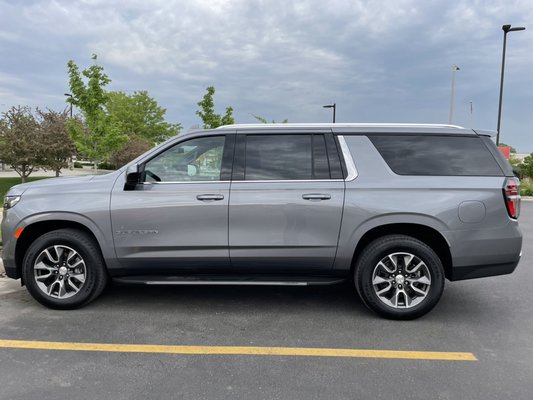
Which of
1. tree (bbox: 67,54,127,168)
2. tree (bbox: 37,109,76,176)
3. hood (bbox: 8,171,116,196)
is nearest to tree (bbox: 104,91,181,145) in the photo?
tree (bbox: 37,109,76,176)

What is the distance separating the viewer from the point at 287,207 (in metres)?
3.90

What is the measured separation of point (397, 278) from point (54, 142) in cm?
1779

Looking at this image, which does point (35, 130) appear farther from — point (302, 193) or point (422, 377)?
point (422, 377)

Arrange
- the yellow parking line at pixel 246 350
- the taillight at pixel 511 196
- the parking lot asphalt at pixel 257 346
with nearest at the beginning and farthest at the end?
the parking lot asphalt at pixel 257 346, the yellow parking line at pixel 246 350, the taillight at pixel 511 196

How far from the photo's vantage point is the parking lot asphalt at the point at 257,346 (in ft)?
9.18

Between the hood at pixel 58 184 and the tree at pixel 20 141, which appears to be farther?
the tree at pixel 20 141

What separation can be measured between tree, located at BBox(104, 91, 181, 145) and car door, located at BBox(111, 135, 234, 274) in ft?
105

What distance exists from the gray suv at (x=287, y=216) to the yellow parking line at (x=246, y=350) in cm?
69

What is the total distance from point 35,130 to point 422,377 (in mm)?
19044

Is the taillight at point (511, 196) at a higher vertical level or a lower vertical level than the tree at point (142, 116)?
lower

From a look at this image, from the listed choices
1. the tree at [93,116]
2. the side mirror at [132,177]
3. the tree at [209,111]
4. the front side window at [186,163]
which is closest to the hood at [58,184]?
the side mirror at [132,177]

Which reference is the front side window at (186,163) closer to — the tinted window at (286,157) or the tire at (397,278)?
the tinted window at (286,157)

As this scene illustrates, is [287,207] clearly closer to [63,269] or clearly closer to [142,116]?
[63,269]

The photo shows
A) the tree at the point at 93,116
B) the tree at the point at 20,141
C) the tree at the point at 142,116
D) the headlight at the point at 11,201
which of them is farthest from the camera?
the tree at the point at 142,116
